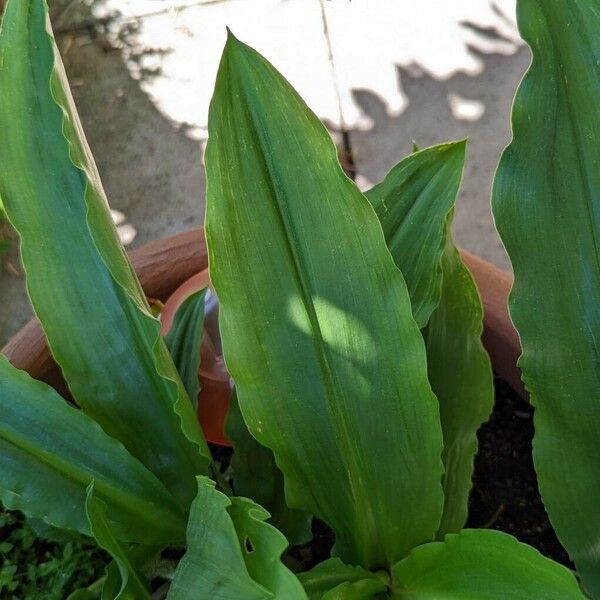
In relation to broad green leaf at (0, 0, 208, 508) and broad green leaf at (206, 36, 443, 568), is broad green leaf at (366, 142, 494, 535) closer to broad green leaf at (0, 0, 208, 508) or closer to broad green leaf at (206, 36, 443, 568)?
broad green leaf at (206, 36, 443, 568)

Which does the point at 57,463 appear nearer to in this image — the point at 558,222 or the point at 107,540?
the point at 107,540

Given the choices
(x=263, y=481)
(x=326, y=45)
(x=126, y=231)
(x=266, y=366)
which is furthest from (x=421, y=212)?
(x=326, y=45)

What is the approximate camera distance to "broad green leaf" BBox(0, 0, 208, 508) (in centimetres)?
64

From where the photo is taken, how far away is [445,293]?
2.48 feet

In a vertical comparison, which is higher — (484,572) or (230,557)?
(230,557)

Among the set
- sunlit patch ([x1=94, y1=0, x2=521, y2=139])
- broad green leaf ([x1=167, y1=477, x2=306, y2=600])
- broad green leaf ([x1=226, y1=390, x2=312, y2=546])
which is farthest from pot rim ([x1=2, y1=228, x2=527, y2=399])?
sunlit patch ([x1=94, y1=0, x2=521, y2=139])

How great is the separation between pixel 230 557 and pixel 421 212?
350 millimetres

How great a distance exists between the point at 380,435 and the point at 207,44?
135 cm

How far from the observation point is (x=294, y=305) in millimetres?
593

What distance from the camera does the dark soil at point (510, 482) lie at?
0.91 metres

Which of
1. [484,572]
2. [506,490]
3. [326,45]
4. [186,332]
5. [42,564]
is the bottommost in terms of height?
[506,490]

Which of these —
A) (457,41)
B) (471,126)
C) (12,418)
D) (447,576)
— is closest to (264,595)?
(447,576)

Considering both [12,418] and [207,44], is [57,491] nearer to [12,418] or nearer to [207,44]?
[12,418]

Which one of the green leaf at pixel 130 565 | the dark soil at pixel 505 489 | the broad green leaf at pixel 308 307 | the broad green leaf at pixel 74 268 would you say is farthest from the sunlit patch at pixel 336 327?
the dark soil at pixel 505 489
